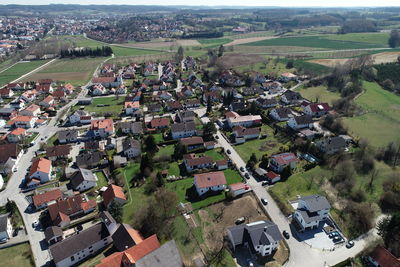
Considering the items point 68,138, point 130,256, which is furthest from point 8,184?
point 130,256

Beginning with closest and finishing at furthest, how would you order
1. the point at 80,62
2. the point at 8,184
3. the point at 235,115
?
the point at 8,184 → the point at 235,115 → the point at 80,62

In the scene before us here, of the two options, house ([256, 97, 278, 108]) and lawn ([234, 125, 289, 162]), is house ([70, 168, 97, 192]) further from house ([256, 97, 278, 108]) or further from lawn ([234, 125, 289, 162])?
house ([256, 97, 278, 108])

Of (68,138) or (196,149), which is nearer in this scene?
(196,149)

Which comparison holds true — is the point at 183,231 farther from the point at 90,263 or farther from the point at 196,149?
the point at 196,149

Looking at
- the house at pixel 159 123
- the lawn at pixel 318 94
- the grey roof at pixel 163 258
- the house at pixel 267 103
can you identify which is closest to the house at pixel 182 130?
the house at pixel 159 123

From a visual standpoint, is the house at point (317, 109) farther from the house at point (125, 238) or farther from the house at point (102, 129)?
the house at point (125, 238)

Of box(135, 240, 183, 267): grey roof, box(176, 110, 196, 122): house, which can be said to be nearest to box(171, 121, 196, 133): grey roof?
box(176, 110, 196, 122): house
